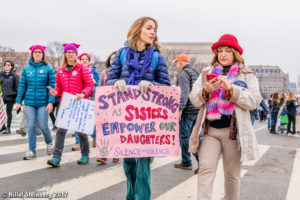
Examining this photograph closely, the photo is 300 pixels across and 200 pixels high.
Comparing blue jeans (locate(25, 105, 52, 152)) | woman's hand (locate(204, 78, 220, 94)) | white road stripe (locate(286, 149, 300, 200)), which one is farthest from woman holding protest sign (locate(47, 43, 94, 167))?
white road stripe (locate(286, 149, 300, 200))

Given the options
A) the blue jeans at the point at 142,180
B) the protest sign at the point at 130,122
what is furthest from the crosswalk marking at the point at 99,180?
the protest sign at the point at 130,122

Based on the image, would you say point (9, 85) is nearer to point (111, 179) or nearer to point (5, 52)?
point (111, 179)

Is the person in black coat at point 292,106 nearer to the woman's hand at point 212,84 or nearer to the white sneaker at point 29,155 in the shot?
the white sneaker at point 29,155

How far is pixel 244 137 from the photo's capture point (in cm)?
294

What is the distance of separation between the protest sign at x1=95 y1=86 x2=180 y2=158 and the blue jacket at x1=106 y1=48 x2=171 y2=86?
0.11 meters

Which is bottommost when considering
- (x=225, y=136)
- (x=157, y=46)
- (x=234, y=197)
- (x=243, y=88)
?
(x=234, y=197)

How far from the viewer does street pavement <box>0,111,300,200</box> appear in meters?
3.99

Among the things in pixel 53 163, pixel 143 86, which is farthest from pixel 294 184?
pixel 53 163

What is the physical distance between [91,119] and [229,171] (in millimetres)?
2921

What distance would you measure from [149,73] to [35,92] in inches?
124

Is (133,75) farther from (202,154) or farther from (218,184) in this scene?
(218,184)

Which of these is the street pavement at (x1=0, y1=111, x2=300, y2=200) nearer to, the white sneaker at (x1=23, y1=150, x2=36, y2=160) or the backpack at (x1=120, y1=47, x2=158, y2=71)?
the white sneaker at (x1=23, y1=150, x2=36, y2=160)

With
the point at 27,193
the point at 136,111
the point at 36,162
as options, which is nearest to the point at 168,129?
the point at 136,111

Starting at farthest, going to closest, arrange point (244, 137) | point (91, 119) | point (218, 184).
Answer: point (91, 119) → point (218, 184) → point (244, 137)
